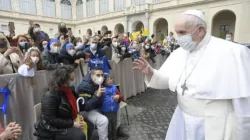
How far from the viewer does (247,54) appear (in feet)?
5.44

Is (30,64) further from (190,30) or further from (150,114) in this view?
(150,114)

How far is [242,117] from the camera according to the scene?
58.2 inches

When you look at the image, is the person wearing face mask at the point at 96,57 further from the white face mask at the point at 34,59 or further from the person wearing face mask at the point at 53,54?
the white face mask at the point at 34,59

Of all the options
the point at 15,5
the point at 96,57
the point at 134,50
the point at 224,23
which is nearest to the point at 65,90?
the point at 96,57

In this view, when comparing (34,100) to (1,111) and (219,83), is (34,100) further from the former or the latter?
(219,83)

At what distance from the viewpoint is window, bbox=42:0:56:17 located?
101ft

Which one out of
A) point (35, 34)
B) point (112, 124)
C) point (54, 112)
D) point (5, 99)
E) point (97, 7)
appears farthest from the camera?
point (97, 7)

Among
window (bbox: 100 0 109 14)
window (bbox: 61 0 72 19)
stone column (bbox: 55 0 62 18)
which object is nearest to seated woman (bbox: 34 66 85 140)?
window (bbox: 100 0 109 14)

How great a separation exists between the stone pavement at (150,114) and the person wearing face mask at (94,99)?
77 cm

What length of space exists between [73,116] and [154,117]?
7.88 ft

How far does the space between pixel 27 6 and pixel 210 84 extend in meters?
33.3

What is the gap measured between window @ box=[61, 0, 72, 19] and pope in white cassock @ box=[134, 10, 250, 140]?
119 feet

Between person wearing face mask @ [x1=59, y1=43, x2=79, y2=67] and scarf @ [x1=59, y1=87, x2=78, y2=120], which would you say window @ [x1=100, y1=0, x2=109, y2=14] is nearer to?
person wearing face mask @ [x1=59, y1=43, x2=79, y2=67]

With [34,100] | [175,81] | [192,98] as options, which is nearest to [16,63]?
[34,100]
